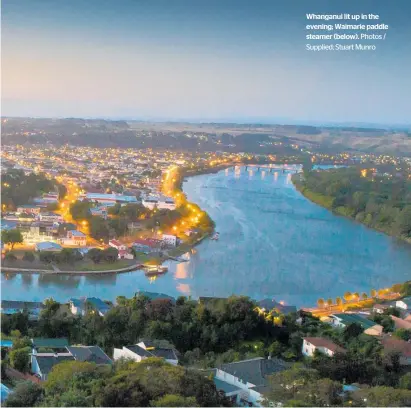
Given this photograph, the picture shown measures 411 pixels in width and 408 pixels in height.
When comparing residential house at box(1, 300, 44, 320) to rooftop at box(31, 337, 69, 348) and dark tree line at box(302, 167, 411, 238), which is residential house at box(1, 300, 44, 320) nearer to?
rooftop at box(31, 337, 69, 348)

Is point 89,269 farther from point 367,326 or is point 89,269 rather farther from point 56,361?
point 56,361

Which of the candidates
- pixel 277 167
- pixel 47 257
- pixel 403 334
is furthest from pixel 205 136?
pixel 403 334

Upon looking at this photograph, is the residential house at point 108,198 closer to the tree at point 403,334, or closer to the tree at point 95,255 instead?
the tree at point 95,255

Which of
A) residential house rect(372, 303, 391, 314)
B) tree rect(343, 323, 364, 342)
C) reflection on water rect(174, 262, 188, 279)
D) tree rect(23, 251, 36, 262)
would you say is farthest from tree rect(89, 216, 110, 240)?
tree rect(343, 323, 364, 342)

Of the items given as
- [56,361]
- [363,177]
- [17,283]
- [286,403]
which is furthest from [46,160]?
[286,403]

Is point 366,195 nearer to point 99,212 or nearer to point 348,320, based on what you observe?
point 99,212

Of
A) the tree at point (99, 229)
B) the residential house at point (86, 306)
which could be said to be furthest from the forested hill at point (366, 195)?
the residential house at point (86, 306)
